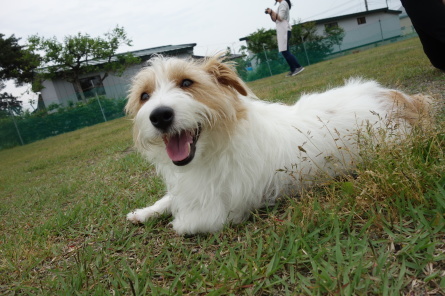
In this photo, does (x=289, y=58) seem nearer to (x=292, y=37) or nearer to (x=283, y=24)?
(x=283, y=24)

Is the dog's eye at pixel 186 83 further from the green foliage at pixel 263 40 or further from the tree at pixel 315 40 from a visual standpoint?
the green foliage at pixel 263 40

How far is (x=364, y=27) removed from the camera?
3688cm

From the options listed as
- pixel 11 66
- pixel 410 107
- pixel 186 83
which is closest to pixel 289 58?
pixel 410 107

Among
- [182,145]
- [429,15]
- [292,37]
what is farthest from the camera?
[292,37]

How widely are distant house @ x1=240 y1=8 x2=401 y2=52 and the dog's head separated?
33.8 meters

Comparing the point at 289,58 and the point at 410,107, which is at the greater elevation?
the point at 289,58

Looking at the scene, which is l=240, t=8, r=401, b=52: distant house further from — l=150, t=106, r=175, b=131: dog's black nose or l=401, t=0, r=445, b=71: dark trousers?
l=150, t=106, r=175, b=131: dog's black nose

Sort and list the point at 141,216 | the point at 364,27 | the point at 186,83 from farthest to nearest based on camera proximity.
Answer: the point at 364,27 → the point at 141,216 → the point at 186,83

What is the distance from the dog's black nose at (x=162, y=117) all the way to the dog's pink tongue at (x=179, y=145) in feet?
0.49

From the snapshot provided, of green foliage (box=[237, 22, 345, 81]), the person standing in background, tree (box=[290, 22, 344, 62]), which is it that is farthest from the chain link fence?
the person standing in background

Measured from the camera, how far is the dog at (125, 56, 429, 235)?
2264 millimetres

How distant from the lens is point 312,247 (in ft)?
5.47

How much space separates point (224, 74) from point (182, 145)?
74 cm

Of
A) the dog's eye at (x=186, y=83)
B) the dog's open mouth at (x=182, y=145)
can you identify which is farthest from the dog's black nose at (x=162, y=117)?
the dog's eye at (x=186, y=83)
